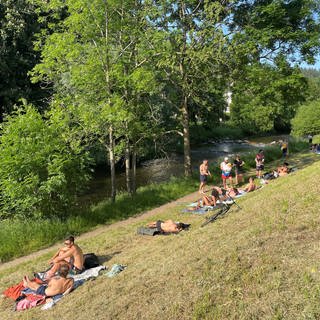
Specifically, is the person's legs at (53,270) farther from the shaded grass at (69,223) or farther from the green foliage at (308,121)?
the green foliage at (308,121)

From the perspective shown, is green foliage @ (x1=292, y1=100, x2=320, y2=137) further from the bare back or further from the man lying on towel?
the bare back

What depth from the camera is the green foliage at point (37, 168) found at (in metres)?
12.2

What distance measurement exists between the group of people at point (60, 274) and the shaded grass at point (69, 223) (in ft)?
7.90

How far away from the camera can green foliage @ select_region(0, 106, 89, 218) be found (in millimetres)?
12180

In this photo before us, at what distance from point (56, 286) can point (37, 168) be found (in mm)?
5895

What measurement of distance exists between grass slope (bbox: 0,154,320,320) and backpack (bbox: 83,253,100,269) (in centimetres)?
30

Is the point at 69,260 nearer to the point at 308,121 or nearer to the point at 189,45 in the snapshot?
the point at 189,45

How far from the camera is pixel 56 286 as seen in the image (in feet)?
25.2

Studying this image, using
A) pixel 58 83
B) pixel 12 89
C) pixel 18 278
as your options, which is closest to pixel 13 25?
pixel 12 89

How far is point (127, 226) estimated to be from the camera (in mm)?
12734

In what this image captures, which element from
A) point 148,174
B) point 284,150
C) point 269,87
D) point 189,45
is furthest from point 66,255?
point 148,174

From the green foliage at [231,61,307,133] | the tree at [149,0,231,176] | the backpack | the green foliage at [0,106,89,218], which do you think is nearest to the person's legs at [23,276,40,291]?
the backpack

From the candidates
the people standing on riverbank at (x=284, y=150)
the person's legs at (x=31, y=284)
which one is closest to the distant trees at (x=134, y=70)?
the person's legs at (x=31, y=284)

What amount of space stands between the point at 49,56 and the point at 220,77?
8.62 meters
